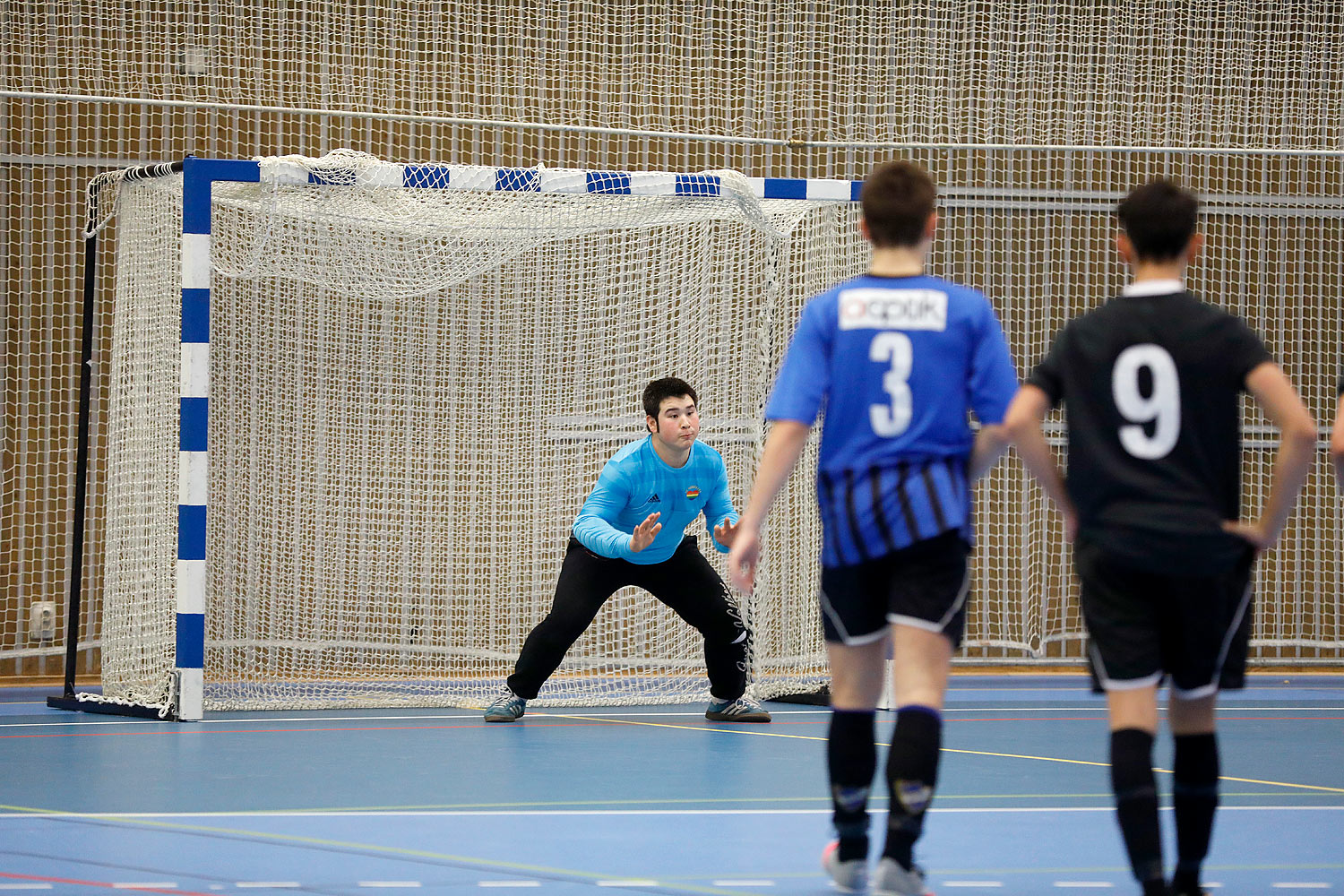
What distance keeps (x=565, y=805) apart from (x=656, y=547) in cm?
228

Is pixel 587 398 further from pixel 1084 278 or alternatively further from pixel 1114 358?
pixel 1114 358

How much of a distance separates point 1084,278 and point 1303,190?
157cm

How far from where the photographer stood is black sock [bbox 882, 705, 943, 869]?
11.4 ft

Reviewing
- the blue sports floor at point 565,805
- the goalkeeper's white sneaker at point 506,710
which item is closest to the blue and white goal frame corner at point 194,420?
the blue sports floor at point 565,805

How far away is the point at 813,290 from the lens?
8602mm

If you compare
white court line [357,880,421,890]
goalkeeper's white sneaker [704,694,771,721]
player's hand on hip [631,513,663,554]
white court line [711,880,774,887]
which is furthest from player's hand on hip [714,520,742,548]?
goalkeeper's white sneaker [704,694,771,721]

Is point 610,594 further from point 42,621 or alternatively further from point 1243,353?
point 1243,353

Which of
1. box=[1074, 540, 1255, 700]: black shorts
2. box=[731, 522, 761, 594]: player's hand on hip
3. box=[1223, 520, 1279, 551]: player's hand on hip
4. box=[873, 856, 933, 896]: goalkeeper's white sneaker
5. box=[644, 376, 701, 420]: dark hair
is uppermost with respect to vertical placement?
box=[644, 376, 701, 420]: dark hair

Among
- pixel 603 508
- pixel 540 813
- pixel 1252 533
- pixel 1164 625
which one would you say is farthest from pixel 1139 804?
pixel 603 508

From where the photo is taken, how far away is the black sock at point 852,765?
365cm

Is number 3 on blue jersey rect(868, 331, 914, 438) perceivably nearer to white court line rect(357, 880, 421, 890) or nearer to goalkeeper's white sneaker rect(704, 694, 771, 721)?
white court line rect(357, 880, 421, 890)

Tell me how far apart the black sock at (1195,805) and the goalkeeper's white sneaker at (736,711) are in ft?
14.1

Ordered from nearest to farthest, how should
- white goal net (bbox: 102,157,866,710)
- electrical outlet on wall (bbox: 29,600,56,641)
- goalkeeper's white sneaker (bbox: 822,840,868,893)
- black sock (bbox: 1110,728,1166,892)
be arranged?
black sock (bbox: 1110,728,1166,892) < goalkeeper's white sneaker (bbox: 822,840,868,893) < white goal net (bbox: 102,157,866,710) < electrical outlet on wall (bbox: 29,600,56,641)

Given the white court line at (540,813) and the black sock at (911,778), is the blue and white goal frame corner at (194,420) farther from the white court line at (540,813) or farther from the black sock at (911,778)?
the black sock at (911,778)
